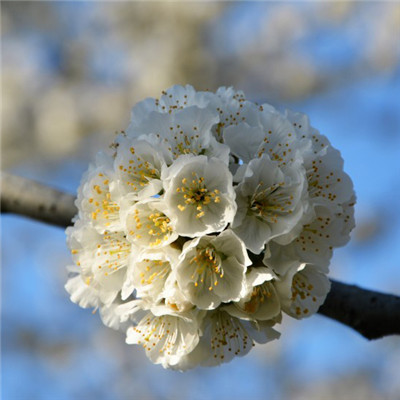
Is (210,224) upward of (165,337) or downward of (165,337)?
upward

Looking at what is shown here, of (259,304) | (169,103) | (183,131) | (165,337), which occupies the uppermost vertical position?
(169,103)

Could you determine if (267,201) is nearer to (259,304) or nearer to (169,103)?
(259,304)

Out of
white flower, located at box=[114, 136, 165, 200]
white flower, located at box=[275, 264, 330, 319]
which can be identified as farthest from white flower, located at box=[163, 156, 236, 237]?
white flower, located at box=[275, 264, 330, 319]

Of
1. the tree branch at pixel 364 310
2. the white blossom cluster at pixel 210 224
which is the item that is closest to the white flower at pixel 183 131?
the white blossom cluster at pixel 210 224

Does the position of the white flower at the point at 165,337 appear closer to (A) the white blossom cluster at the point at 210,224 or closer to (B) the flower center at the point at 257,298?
(A) the white blossom cluster at the point at 210,224

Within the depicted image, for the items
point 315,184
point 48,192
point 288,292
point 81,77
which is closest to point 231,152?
point 315,184

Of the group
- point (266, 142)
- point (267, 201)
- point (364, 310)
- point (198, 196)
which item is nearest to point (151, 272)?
point (198, 196)

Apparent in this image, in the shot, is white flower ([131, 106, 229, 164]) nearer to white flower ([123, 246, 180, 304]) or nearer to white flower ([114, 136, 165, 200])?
white flower ([114, 136, 165, 200])
